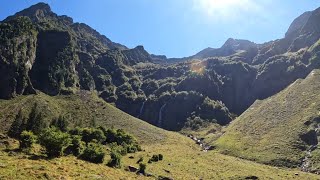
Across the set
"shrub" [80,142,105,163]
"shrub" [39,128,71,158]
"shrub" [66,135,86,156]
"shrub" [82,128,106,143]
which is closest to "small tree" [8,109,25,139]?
"shrub" [82,128,106,143]

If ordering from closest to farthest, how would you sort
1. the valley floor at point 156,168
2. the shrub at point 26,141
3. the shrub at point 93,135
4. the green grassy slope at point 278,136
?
the valley floor at point 156,168 < the shrub at point 26,141 < the shrub at point 93,135 < the green grassy slope at point 278,136

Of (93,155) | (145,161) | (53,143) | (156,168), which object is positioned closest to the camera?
(53,143)

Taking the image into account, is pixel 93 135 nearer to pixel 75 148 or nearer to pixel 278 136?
pixel 75 148

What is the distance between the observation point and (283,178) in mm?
110500

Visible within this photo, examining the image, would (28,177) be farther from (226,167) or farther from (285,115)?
(285,115)

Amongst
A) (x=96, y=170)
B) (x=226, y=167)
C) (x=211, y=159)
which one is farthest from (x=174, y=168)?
(x=96, y=170)

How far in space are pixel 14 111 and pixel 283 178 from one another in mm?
126908

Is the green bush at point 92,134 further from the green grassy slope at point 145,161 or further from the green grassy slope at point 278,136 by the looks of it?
the green grassy slope at point 278,136

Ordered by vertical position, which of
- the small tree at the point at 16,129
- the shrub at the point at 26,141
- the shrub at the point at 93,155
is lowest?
the shrub at the point at 93,155

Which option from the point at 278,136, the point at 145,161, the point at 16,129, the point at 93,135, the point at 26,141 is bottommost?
the point at 145,161

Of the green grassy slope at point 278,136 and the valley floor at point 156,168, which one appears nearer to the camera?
the valley floor at point 156,168

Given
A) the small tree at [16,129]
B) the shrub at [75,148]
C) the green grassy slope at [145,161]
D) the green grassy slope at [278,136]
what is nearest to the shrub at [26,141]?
the green grassy slope at [145,161]

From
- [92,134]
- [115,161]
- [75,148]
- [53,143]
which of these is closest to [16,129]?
[92,134]

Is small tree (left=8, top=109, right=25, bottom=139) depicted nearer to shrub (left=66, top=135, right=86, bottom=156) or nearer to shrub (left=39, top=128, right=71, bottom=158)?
shrub (left=66, top=135, right=86, bottom=156)
